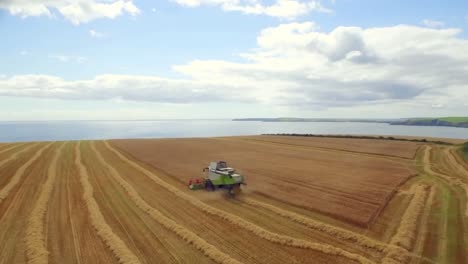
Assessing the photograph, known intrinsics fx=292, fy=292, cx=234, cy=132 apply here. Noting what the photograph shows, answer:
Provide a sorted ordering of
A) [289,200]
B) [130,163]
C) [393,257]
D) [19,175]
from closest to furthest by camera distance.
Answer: [393,257], [289,200], [19,175], [130,163]

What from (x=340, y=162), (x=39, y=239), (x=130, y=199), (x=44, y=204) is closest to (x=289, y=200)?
(x=130, y=199)

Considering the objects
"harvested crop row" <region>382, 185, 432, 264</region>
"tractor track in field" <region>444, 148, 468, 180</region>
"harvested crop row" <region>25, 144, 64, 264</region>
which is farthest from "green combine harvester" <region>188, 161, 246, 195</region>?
"tractor track in field" <region>444, 148, 468, 180</region>

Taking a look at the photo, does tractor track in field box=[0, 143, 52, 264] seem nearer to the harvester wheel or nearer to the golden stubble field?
the golden stubble field

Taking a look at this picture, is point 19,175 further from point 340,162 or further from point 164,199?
point 340,162

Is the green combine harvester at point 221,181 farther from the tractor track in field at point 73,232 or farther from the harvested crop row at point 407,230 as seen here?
the harvested crop row at point 407,230

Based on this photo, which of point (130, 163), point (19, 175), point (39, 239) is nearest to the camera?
point (39, 239)

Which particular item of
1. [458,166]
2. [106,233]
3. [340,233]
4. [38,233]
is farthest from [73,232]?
[458,166]

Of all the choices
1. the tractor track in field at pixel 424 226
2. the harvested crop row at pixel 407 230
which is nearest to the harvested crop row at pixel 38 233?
the harvested crop row at pixel 407 230
